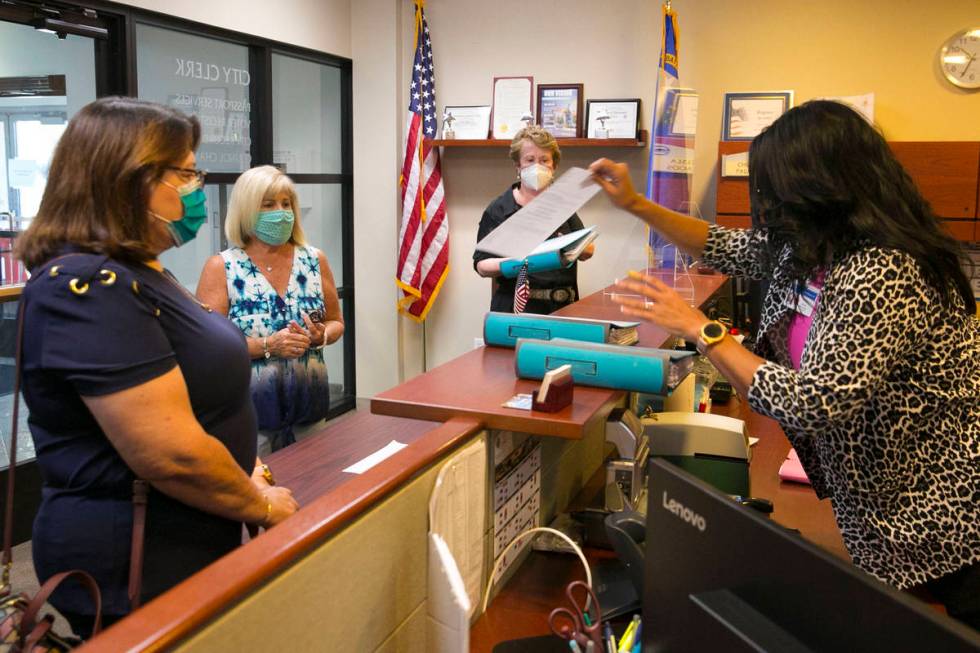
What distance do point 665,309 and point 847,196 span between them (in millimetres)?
333

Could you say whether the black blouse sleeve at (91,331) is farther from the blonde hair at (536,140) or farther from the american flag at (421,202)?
the american flag at (421,202)

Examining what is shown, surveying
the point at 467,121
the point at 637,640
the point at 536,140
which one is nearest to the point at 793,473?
the point at 637,640

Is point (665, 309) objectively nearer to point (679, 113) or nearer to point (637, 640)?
point (637, 640)

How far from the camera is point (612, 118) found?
16.9ft

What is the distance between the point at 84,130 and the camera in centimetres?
130

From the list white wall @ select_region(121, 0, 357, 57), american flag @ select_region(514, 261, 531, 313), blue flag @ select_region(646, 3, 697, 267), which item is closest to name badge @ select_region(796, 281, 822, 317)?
american flag @ select_region(514, 261, 531, 313)

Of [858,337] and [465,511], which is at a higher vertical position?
[858,337]

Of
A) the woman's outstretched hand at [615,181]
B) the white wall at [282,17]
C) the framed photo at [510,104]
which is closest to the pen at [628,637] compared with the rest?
the woman's outstretched hand at [615,181]

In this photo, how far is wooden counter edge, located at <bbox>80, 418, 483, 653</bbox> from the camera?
0.77 m

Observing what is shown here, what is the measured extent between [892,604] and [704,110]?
15.9 feet

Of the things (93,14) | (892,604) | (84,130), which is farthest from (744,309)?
(892,604)

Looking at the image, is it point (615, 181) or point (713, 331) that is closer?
point (713, 331)

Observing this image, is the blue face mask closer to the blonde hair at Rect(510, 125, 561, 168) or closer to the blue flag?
the blonde hair at Rect(510, 125, 561, 168)

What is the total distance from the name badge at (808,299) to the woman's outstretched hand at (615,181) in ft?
1.68
